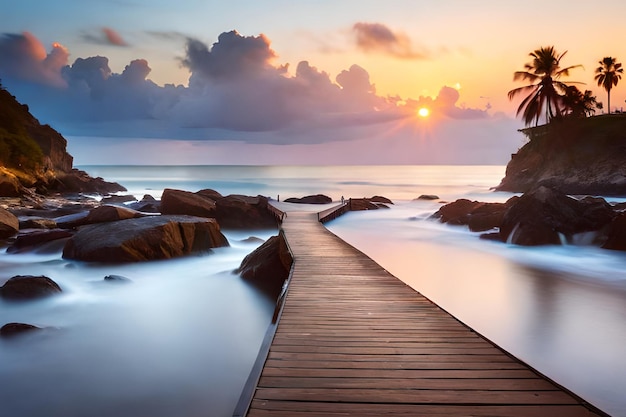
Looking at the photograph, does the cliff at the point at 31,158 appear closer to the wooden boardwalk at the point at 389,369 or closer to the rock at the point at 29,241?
the rock at the point at 29,241

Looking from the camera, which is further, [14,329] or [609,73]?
[609,73]

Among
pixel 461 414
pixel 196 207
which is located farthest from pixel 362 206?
pixel 461 414

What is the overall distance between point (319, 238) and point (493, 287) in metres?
5.59

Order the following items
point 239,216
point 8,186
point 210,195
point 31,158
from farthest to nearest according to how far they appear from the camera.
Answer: point 31,158
point 8,186
point 210,195
point 239,216

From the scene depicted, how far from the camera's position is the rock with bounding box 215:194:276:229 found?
71.8 ft

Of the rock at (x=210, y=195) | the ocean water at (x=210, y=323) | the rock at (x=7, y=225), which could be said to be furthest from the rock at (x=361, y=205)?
the rock at (x=7, y=225)

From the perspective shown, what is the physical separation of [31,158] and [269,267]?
38.0m

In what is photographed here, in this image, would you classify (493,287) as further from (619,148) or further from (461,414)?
(619,148)

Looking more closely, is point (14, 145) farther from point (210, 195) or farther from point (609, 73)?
point (609, 73)

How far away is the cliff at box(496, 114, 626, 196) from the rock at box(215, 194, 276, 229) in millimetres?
27212

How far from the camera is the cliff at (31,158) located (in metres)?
35.9

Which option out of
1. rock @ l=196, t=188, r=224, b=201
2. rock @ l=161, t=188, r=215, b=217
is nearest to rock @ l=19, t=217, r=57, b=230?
rock @ l=161, t=188, r=215, b=217

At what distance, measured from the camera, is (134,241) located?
1303cm

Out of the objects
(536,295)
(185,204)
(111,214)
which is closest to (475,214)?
(536,295)
